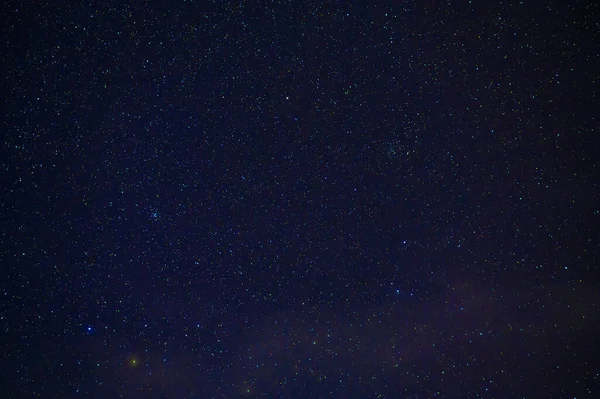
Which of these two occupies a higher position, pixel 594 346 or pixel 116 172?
pixel 116 172

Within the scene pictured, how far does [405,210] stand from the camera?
81 centimetres

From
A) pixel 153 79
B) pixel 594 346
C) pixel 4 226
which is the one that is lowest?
pixel 594 346

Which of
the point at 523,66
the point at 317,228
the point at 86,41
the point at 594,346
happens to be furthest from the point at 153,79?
the point at 594,346

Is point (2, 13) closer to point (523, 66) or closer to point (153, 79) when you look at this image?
point (153, 79)

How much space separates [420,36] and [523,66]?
24 cm

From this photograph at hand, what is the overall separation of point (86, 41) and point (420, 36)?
747 millimetres

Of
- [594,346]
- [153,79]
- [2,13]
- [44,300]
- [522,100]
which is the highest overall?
[2,13]

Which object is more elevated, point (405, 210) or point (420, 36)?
point (420, 36)

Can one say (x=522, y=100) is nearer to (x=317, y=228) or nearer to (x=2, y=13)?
(x=317, y=228)

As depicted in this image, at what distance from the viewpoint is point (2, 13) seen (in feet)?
2.68

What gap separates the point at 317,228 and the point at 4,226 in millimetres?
744

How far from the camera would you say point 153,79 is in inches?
31.3

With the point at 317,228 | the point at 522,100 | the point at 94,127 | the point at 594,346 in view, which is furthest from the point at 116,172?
the point at 594,346

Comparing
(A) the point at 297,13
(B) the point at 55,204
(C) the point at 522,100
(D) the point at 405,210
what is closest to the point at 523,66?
(C) the point at 522,100
